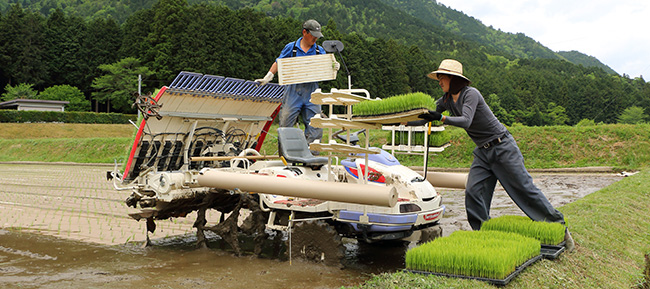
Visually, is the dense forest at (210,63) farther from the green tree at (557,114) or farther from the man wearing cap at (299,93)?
the man wearing cap at (299,93)

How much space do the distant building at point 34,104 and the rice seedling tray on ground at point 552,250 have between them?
6195 cm

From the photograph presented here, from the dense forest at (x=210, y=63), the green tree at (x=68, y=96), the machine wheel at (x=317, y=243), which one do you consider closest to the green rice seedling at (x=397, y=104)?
the machine wheel at (x=317, y=243)

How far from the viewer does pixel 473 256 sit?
4.70 m

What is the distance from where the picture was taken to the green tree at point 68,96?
65625 millimetres

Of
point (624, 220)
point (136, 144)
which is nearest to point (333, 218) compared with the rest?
point (136, 144)

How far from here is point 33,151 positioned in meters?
37.5

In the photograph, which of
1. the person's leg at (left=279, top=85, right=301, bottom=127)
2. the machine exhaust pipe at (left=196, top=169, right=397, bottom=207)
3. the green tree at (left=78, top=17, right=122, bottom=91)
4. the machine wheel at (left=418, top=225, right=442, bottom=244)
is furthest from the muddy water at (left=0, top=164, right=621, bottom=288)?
the green tree at (left=78, top=17, right=122, bottom=91)

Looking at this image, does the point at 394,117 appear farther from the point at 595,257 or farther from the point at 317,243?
the point at 595,257

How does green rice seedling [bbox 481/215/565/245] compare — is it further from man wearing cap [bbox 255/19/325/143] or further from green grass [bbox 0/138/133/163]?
green grass [bbox 0/138/133/163]

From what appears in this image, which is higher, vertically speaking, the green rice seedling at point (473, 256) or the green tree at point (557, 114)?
the green tree at point (557, 114)

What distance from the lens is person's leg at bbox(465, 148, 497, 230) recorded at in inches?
254

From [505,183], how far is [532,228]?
23.0 inches

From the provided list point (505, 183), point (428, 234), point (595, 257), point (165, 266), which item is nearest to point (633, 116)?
point (595, 257)

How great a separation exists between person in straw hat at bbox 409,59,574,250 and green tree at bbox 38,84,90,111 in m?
67.4
